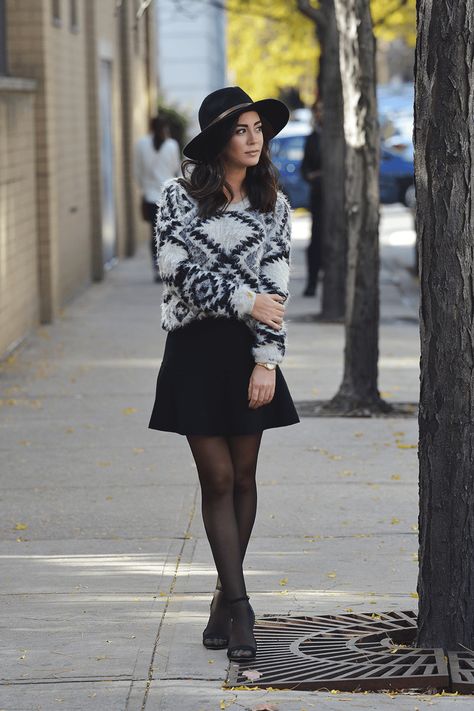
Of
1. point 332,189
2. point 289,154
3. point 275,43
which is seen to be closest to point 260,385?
point 332,189

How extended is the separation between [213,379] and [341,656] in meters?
1.00

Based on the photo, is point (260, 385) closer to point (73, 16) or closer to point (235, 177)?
point (235, 177)

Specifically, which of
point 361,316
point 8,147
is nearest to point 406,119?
point 8,147

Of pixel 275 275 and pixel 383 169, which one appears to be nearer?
pixel 275 275

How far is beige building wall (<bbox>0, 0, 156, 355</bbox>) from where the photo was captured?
12953mm

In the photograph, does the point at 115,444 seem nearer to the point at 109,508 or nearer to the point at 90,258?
the point at 109,508

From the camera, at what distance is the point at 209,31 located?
4897cm

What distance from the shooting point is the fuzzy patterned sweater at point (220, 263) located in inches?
191

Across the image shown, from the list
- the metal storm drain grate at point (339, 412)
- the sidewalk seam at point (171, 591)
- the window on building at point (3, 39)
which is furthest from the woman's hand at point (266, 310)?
the window on building at point (3, 39)

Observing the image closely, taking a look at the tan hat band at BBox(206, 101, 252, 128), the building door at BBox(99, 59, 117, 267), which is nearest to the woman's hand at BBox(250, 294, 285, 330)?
the tan hat band at BBox(206, 101, 252, 128)

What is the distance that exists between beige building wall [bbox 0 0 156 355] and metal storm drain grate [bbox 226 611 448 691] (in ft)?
18.1

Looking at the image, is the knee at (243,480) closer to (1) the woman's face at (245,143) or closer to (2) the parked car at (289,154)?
(1) the woman's face at (245,143)

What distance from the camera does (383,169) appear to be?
29.3m

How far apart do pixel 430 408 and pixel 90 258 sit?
46.0ft
